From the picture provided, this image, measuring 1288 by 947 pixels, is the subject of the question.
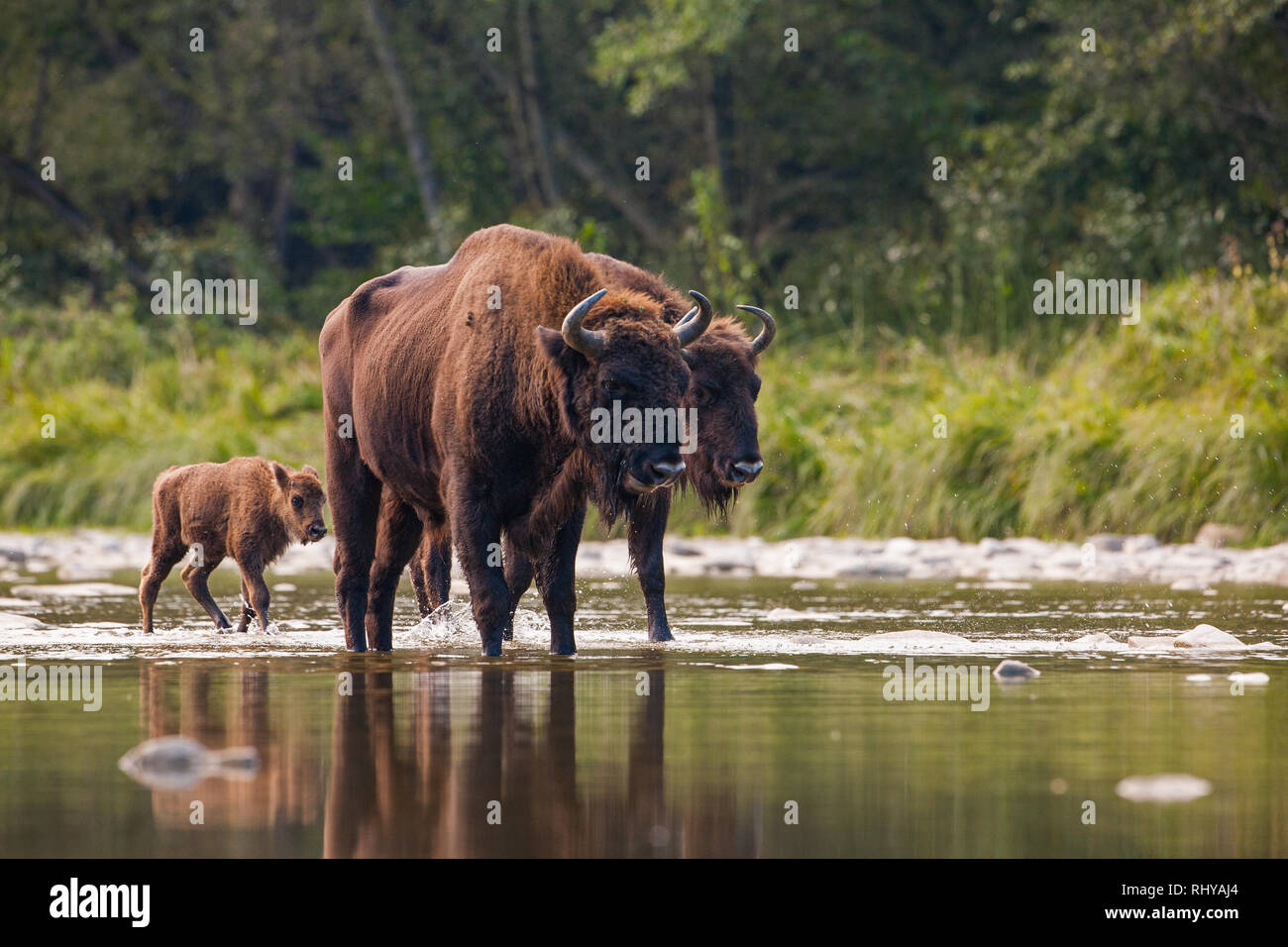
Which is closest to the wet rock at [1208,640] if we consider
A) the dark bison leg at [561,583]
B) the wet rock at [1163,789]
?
the dark bison leg at [561,583]

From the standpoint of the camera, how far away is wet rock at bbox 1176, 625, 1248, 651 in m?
8.64

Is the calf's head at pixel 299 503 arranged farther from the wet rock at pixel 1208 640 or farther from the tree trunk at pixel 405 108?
the tree trunk at pixel 405 108

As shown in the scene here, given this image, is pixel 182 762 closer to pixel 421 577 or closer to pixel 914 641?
pixel 914 641

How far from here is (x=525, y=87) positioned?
3250cm

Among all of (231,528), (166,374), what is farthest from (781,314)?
(231,528)

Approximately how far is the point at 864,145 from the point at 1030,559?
17.9m

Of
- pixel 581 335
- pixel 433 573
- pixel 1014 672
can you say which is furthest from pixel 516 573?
pixel 1014 672

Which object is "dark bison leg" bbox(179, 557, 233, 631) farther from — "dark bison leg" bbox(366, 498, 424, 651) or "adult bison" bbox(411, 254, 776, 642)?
"adult bison" bbox(411, 254, 776, 642)

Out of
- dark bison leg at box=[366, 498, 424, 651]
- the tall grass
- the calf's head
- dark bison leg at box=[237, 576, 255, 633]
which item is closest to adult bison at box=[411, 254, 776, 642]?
dark bison leg at box=[366, 498, 424, 651]

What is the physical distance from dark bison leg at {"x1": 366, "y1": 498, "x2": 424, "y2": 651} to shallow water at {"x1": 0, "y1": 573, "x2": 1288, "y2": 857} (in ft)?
1.01

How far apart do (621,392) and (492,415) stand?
839mm

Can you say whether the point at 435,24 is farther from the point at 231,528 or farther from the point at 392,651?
the point at 392,651

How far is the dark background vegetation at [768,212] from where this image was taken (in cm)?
1748

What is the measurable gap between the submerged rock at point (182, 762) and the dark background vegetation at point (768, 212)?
11.5m
